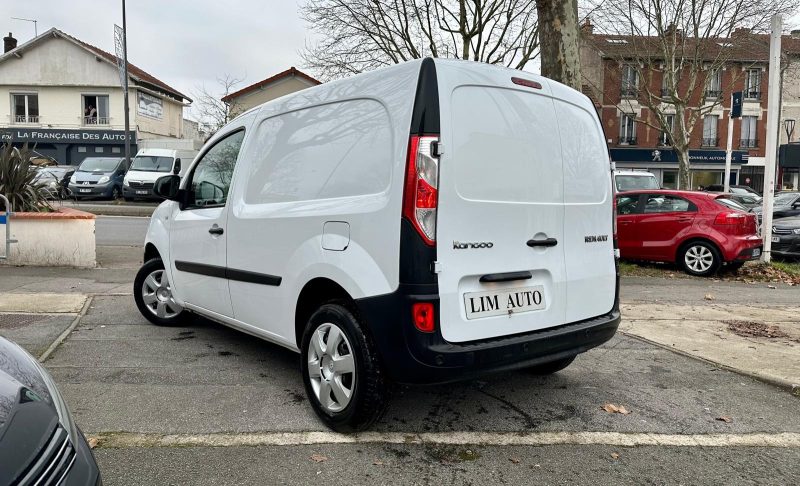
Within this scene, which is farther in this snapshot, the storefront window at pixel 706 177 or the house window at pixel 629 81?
the storefront window at pixel 706 177

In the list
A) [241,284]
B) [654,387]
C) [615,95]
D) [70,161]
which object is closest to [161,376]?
[241,284]

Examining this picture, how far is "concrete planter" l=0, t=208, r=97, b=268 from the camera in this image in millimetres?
8547

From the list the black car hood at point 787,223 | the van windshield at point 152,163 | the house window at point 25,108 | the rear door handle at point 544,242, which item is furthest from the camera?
the house window at point 25,108

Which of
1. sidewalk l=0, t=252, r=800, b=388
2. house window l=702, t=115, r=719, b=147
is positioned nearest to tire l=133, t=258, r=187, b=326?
sidewalk l=0, t=252, r=800, b=388

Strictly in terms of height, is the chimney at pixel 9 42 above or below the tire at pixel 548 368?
above

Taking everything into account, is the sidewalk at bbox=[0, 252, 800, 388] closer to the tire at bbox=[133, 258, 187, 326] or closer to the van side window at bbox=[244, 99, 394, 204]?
the tire at bbox=[133, 258, 187, 326]

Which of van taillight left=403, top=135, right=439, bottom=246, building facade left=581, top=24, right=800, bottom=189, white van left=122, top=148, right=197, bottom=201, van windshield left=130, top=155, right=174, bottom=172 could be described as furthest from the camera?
building facade left=581, top=24, right=800, bottom=189

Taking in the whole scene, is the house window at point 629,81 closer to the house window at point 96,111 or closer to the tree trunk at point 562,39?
the house window at point 96,111

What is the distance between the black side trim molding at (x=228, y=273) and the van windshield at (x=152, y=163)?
18018mm

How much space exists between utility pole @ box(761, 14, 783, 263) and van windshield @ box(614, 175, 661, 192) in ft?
18.8

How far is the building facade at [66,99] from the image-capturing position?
1423 inches

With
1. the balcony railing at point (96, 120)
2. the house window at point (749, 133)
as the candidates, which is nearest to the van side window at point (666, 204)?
the balcony railing at point (96, 120)

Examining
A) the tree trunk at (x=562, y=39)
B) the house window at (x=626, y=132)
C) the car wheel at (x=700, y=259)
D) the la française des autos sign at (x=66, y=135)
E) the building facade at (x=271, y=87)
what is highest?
the building facade at (x=271, y=87)

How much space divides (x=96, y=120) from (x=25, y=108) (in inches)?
180
